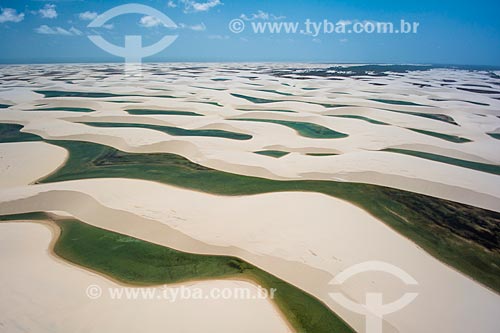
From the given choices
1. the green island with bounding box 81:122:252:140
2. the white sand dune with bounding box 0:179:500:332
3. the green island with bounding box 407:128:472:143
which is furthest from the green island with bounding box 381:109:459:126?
the white sand dune with bounding box 0:179:500:332

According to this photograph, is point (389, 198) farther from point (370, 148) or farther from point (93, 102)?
point (93, 102)

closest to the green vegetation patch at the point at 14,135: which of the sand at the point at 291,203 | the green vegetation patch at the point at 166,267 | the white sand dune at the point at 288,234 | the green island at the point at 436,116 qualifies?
the sand at the point at 291,203

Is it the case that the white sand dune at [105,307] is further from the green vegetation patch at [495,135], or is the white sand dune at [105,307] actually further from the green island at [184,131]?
the green vegetation patch at [495,135]

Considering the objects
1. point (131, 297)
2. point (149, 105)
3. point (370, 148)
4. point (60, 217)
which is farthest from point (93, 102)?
point (131, 297)

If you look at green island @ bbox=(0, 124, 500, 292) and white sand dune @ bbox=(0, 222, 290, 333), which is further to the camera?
green island @ bbox=(0, 124, 500, 292)

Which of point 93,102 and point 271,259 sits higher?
point 93,102

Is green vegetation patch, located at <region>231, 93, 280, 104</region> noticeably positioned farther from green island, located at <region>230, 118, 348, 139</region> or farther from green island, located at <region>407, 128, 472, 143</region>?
green island, located at <region>407, 128, 472, 143</region>
